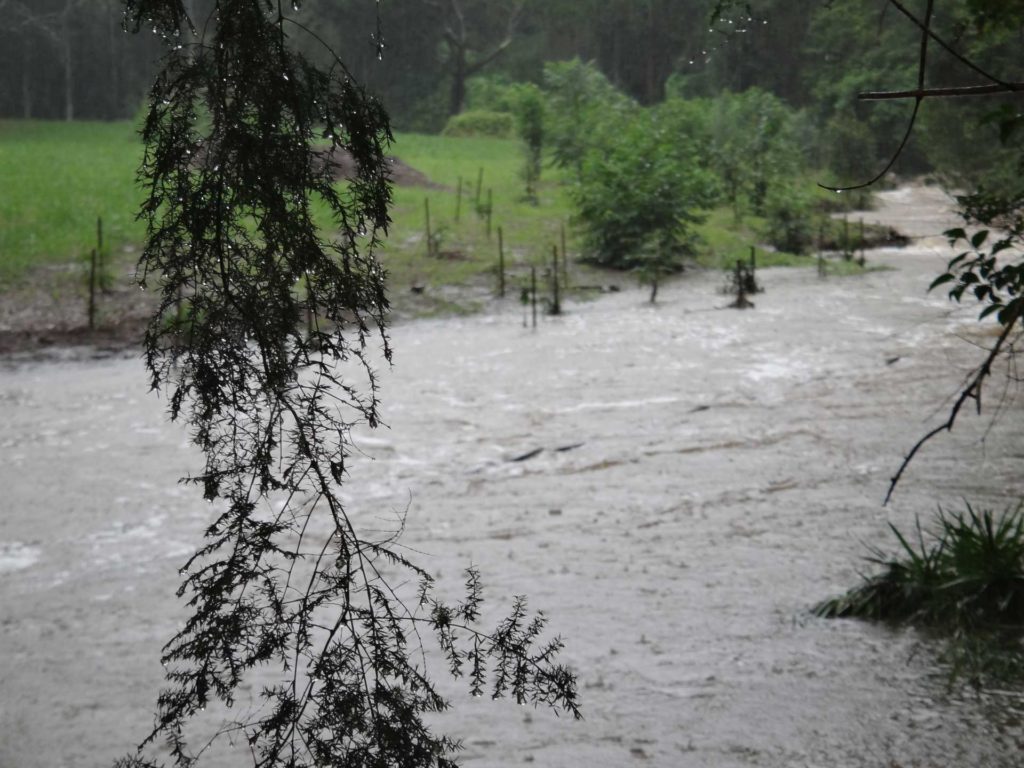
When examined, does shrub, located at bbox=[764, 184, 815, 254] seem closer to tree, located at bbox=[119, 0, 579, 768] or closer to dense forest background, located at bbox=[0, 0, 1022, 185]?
dense forest background, located at bbox=[0, 0, 1022, 185]

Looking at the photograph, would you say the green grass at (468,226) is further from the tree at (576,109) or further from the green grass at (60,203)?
the green grass at (60,203)

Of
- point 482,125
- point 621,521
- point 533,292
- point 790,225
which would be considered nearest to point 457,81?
point 482,125

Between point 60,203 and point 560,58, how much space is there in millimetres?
29646

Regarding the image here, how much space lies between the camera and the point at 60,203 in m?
18.5

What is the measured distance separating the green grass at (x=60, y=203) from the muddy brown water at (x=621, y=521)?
3.73 m

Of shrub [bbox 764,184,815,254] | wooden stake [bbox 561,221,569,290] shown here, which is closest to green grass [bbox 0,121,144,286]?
wooden stake [bbox 561,221,569,290]

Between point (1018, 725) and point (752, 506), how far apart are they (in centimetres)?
340

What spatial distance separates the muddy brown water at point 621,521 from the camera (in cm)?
454

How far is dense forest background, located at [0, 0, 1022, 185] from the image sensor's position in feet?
99.7

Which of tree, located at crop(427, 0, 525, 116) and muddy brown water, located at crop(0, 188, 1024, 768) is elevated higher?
tree, located at crop(427, 0, 525, 116)

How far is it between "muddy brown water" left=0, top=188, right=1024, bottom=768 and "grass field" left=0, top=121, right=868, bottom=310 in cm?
357

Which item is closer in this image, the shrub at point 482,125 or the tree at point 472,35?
the shrub at point 482,125

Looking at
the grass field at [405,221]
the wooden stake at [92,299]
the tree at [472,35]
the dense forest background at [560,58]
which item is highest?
the tree at [472,35]

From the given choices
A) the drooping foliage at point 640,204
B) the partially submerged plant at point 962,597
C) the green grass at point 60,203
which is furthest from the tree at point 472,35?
the partially submerged plant at point 962,597
